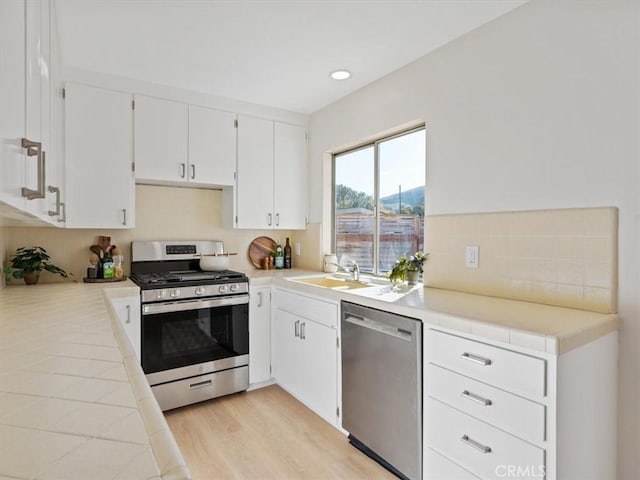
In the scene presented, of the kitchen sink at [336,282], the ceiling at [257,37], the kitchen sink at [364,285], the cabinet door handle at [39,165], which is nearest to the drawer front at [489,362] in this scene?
the kitchen sink at [364,285]

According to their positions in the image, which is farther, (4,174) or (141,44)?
(141,44)

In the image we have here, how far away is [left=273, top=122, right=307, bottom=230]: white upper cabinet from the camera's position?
3.34m

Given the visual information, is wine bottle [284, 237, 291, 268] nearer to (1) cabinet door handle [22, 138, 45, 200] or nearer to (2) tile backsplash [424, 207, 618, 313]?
(2) tile backsplash [424, 207, 618, 313]

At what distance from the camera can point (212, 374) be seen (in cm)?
271

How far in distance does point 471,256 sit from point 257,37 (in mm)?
1745

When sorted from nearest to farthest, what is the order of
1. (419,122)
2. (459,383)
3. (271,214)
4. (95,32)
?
(459,383) < (95,32) < (419,122) < (271,214)

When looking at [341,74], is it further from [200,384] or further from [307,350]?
[200,384]

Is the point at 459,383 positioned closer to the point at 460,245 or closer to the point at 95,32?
the point at 460,245

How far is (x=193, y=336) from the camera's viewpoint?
8.68 ft

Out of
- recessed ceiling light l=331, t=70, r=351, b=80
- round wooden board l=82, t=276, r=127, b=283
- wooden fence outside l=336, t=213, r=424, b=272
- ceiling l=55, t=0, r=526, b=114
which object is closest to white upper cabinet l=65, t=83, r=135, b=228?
ceiling l=55, t=0, r=526, b=114

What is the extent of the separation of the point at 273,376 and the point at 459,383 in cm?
181

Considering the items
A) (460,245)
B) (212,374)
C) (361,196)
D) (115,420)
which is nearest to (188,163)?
(361,196)

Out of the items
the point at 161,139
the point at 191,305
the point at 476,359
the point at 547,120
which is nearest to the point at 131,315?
the point at 191,305

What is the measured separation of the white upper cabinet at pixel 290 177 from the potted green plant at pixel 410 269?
52.3 inches
